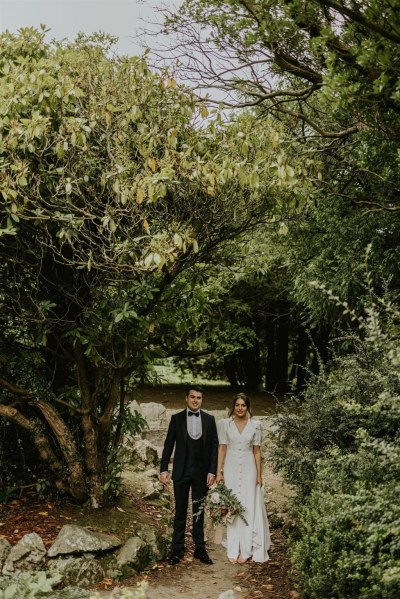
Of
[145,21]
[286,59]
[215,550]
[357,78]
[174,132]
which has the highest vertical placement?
[145,21]

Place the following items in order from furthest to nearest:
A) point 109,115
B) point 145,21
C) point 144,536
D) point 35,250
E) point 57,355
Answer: point 145,21 → point 57,355 → point 144,536 → point 35,250 → point 109,115

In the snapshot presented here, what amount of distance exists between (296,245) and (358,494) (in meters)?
11.7

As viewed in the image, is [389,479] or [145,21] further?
[145,21]

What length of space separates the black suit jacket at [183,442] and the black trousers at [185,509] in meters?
0.13

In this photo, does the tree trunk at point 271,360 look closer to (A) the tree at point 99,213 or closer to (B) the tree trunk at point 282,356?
(B) the tree trunk at point 282,356

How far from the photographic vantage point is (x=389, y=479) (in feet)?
18.6

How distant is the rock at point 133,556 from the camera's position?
291 inches

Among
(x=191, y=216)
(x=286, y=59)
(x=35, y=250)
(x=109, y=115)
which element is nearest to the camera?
(x=109, y=115)

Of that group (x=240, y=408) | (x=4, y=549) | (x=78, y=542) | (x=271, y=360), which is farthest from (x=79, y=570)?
(x=271, y=360)

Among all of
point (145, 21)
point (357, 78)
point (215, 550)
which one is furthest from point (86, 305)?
point (145, 21)

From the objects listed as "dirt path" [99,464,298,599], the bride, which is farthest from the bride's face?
"dirt path" [99,464,298,599]

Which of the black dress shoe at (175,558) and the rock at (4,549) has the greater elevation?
the rock at (4,549)

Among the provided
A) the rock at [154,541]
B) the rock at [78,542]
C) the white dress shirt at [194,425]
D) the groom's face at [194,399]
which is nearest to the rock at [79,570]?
the rock at [78,542]

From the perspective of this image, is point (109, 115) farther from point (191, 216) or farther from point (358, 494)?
point (358, 494)
